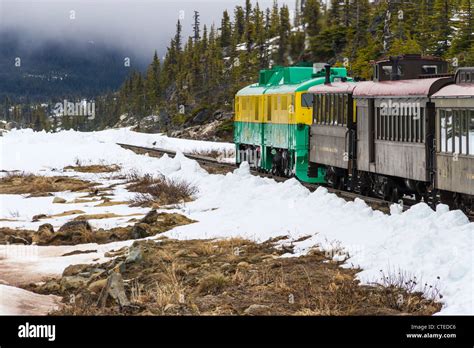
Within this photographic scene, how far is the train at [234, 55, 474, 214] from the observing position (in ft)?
48.9

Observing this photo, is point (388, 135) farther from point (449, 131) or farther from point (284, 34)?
point (284, 34)

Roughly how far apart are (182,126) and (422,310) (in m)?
72.5


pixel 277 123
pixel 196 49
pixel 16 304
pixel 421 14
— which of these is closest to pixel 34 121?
pixel 196 49

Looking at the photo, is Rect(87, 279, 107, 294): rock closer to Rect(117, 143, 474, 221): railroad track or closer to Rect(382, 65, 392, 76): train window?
Rect(117, 143, 474, 221): railroad track

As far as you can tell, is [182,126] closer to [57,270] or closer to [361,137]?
[361,137]

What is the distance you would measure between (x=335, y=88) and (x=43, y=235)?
9.43m

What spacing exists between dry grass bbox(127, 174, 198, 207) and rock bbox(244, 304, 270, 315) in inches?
523

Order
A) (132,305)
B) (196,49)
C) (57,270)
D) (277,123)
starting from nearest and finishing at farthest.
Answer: (132,305) < (57,270) < (277,123) < (196,49)

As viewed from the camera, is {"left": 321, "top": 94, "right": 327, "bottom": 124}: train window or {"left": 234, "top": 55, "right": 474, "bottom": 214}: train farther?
A: {"left": 321, "top": 94, "right": 327, "bottom": 124}: train window

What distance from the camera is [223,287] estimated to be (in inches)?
455

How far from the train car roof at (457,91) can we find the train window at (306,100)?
29.5 ft

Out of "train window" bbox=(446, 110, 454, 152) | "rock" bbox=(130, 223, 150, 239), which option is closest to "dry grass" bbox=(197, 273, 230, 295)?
"train window" bbox=(446, 110, 454, 152)
